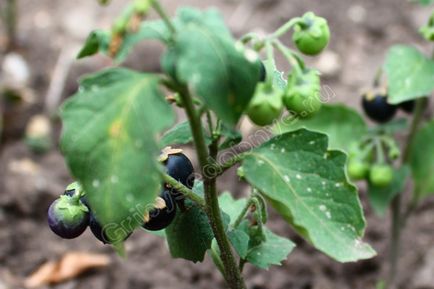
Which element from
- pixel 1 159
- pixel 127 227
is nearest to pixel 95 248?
pixel 1 159

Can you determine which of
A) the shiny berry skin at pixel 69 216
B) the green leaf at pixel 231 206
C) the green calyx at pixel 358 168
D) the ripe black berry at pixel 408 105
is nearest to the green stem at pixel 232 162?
the shiny berry skin at pixel 69 216

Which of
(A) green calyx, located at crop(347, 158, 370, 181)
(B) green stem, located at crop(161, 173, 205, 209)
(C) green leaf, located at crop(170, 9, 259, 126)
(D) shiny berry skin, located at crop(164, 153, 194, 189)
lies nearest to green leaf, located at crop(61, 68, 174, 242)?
(C) green leaf, located at crop(170, 9, 259, 126)

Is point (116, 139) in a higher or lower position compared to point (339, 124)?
higher

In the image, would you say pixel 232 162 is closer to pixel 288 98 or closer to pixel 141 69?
pixel 288 98

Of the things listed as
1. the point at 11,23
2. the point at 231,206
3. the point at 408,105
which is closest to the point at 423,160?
the point at 408,105

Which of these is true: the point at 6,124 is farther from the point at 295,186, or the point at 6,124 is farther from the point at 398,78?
the point at 295,186

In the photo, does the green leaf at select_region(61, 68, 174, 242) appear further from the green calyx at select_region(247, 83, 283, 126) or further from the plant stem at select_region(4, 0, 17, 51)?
the plant stem at select_region(4, 0, 17, 51)
